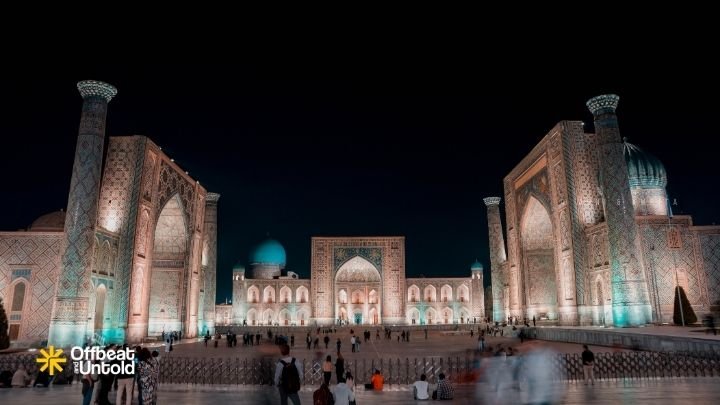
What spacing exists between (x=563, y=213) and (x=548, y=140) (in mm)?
3958

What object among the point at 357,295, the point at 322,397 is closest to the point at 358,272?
the point at 357,295

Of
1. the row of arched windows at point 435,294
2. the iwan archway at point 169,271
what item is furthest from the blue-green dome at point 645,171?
the iwan archway at point 169,271

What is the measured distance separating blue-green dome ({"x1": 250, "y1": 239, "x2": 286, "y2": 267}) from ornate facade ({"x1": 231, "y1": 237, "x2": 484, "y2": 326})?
4.50 meters

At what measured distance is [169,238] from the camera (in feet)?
86.3

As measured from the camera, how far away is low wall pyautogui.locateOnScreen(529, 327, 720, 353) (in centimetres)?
1128

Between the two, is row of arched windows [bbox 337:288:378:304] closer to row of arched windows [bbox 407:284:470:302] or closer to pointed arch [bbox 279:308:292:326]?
row of arched windows [bbox 407:284:470:302]

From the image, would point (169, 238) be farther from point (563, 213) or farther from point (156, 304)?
point (563, 213)

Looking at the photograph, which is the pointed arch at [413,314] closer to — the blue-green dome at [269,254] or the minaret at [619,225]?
the blue-green dome at [269,254]

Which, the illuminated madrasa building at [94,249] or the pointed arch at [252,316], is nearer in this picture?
the illuminated madrasa building at [94,249]

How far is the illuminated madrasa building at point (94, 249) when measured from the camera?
637 inches

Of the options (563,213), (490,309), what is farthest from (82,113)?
(490,309)

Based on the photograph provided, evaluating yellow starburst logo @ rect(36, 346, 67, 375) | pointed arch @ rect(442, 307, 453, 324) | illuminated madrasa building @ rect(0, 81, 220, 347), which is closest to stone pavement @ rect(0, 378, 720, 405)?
yellow starburst logo @ rect(36, 346, 67, 375)

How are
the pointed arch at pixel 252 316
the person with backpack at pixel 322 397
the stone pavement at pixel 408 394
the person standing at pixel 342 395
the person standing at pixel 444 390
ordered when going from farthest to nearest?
the pointed arch at pixel 252 316, the person standing at pixel 444 390, the stone pavement at pixel 408 394, the person standing at pixel 342 395, the person with backpack at pixel 322 397

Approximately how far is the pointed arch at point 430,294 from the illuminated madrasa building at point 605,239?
1411cm
